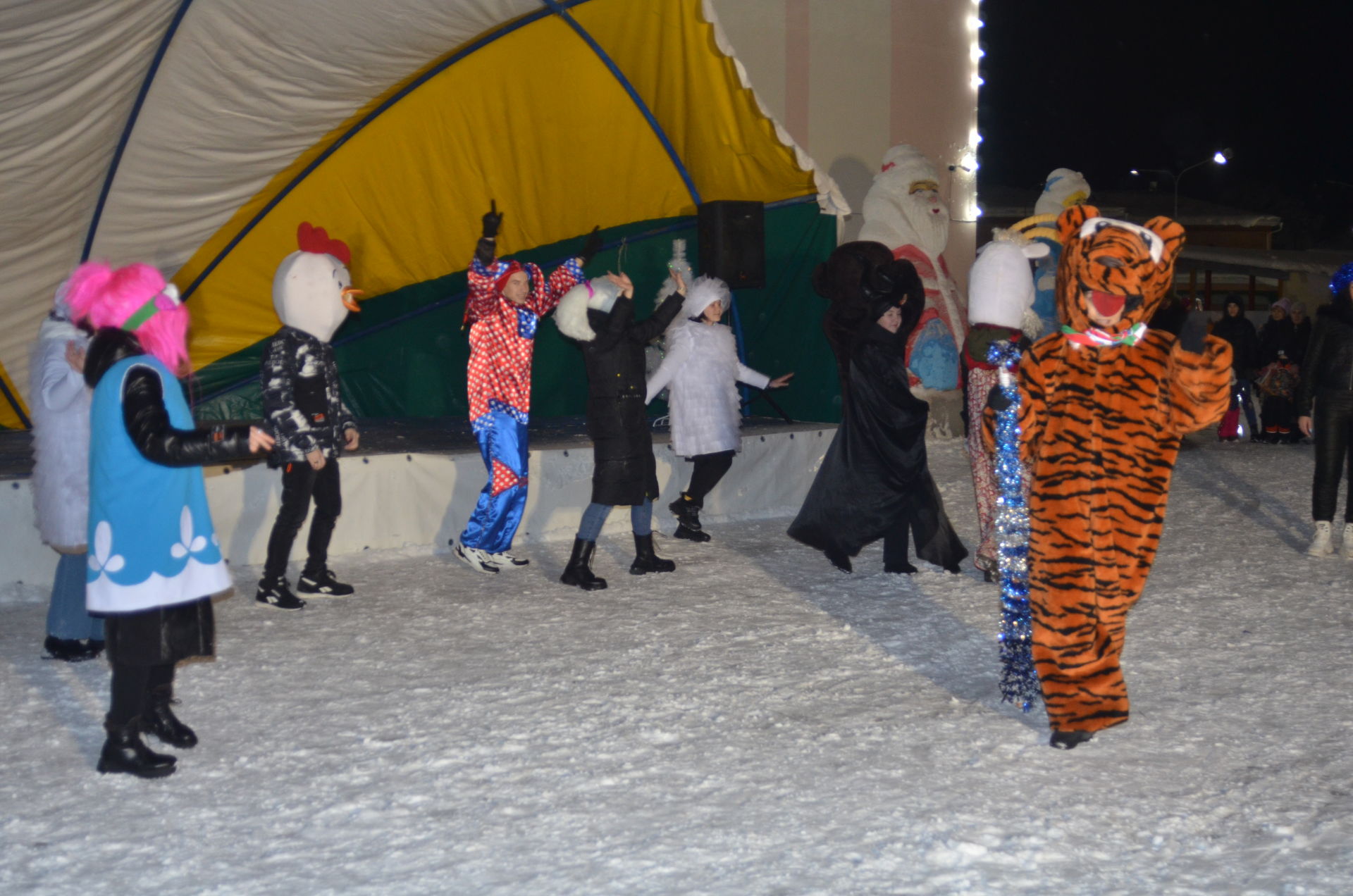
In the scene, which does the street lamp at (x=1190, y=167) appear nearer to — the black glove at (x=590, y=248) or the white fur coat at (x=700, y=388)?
the white fur coat at (x=700, y=388)

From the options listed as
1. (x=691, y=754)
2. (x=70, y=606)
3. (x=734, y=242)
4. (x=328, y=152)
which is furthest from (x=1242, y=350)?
(x=70, y=606)

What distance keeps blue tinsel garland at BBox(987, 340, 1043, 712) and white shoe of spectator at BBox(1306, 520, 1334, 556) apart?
125 inches

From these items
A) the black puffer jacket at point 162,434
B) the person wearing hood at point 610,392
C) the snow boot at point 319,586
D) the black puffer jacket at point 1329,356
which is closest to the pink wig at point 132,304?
the black puffer jacket at point 162,434

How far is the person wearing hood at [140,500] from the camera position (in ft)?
11.0

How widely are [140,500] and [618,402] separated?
281cm

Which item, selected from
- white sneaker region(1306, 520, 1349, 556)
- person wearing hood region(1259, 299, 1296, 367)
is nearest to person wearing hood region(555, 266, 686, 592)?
white sneaker region(1306, 520, 1349, 556)

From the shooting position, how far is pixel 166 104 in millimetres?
6766

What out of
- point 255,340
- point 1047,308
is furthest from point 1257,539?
point 255,340

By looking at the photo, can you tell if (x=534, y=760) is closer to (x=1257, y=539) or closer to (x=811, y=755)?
(x=811, y=755)

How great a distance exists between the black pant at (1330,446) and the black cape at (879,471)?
197 cm

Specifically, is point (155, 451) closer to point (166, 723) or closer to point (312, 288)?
point (166, 723)

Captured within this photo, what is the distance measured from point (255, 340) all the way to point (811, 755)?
675 cm

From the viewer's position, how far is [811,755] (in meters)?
3.58

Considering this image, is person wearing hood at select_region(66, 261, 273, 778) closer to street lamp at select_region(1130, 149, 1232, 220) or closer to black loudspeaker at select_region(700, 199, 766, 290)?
black loudspeaker at select_region(700, 199, 766, 290)
